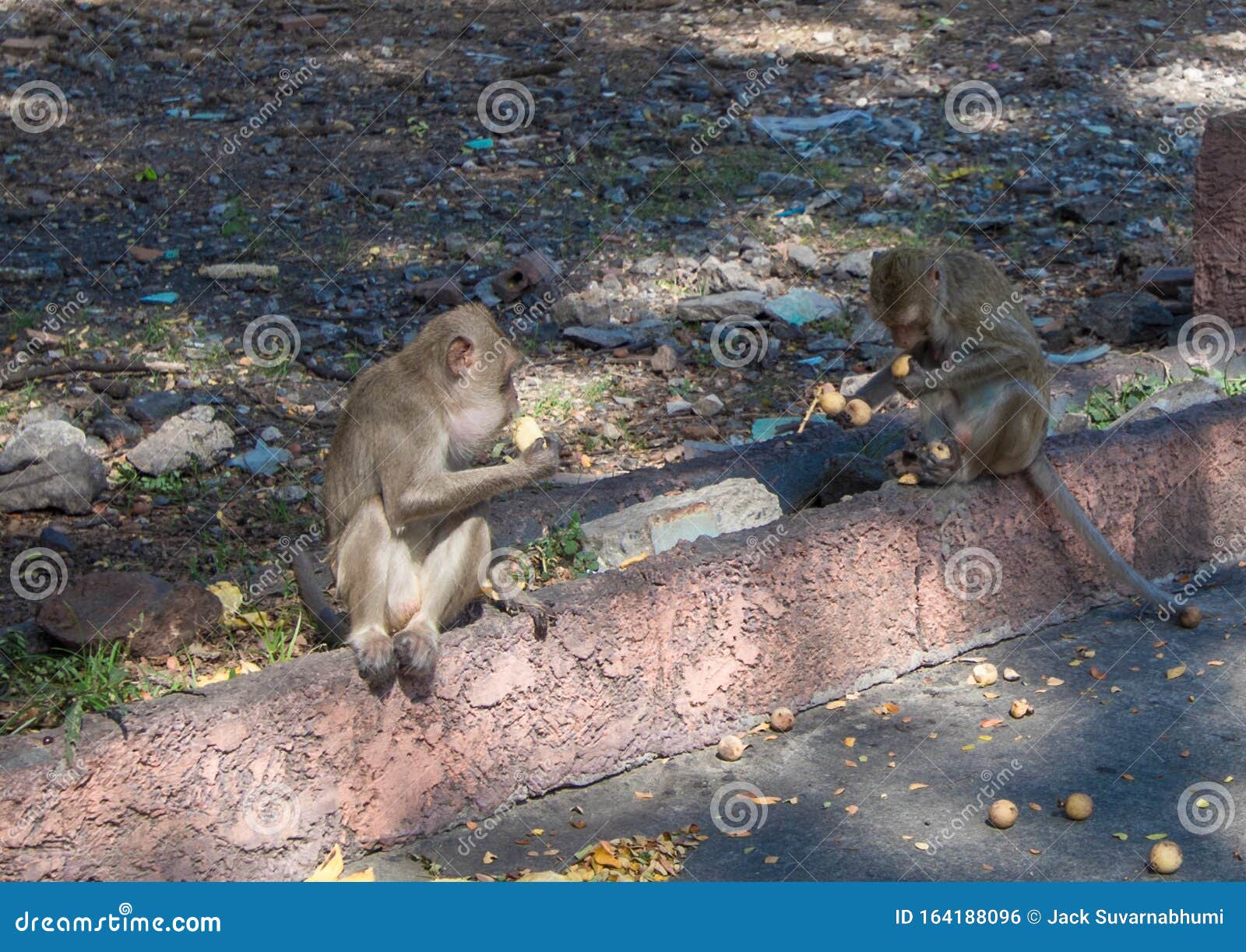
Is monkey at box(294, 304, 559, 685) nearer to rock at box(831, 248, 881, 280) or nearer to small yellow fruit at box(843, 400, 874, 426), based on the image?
small yellow fruit at box(843, 400, 874, 426)

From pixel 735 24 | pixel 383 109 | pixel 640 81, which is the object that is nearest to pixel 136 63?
pixel 383 109

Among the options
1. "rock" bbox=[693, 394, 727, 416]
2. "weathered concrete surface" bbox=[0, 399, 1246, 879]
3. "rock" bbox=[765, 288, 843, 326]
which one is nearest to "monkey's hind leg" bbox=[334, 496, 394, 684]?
"weathered concrete surface" bbox=[0, 399, 1246, 879]

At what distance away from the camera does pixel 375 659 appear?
4414 mm

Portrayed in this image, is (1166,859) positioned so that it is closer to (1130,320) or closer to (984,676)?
(984,676)

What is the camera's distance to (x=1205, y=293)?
8297 millimetres

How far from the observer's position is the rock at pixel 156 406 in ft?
25.5

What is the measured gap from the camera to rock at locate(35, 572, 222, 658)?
5.05 metres

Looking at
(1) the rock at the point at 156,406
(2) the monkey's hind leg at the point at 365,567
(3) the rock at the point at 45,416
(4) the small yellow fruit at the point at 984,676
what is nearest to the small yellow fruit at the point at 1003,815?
(4) the small yellow fruit at the point at 984,676

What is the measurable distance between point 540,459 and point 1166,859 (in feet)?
7.64

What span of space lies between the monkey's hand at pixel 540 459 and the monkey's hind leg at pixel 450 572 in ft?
1.04

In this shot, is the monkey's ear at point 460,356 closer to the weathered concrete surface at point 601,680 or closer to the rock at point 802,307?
the weathered concrete surface at point 601,680

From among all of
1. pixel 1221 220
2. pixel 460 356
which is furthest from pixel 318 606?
pixel 1221 220

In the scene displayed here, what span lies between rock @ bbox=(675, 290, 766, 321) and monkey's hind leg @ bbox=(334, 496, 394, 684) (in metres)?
4.56

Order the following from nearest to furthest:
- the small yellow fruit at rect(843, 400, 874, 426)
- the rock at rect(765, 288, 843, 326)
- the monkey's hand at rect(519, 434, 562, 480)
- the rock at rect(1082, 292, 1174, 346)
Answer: the monkey's hand at rect(519, 434, 562, 480) → the small yellow fruit at rect(843, 400, 874, 426) → the rock at rect(1082, 292, 1174, 346) → the rock at rect(765, 288, 843, 326)
